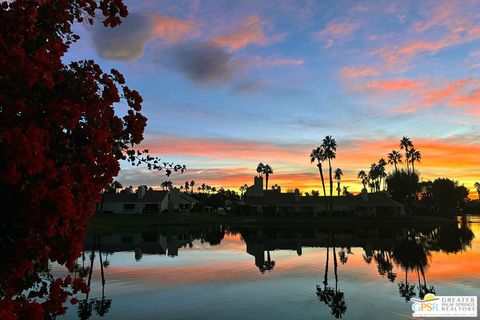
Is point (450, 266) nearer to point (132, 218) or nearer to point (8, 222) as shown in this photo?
point (8, 222)

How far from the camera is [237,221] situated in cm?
8694

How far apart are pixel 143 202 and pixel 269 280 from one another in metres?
80.4

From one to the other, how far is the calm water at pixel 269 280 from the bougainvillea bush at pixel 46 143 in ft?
41.1

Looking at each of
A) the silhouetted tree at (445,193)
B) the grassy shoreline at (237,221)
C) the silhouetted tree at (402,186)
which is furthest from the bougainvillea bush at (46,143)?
the silhouetted tree at (445,193)

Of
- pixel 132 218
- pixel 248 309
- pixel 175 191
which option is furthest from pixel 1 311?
pixel 175 191

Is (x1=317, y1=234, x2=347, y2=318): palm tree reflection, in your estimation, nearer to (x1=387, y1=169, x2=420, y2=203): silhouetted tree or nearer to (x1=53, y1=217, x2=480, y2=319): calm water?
(x1=53, y1=217, x2=480, y2=319): calm water

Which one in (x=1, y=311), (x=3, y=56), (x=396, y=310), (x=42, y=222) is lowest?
(x=396, y=310)

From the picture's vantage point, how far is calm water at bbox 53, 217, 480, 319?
59.5 ft

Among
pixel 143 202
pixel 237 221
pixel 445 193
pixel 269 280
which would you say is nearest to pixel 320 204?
pixel 237 221

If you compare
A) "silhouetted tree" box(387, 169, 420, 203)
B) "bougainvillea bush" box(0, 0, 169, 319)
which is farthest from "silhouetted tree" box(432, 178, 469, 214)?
"bougainvillea bush" box(0, 0, 169, 319)

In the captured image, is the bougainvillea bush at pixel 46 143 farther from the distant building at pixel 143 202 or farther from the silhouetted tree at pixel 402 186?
the silhouetted tree at pixel 402 186

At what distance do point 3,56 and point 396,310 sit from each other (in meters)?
17.9

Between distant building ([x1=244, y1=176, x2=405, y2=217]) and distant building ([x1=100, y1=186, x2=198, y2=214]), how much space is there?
1784cm

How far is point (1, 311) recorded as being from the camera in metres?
4.83
